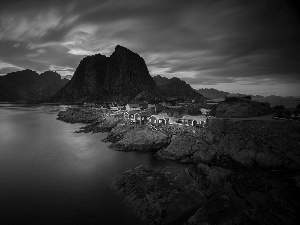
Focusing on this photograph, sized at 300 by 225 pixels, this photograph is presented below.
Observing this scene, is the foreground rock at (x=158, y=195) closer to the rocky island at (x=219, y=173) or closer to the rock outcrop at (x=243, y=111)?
the rocky island at (x=219, y=173)

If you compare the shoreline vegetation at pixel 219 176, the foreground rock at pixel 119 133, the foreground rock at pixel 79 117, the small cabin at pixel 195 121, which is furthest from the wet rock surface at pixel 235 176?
the foreground rock at pixel 79 117

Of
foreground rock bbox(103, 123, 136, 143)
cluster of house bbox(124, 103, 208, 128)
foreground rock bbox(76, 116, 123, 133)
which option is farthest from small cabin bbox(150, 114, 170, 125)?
foreground rock bbox(76, 116, 123, 133)

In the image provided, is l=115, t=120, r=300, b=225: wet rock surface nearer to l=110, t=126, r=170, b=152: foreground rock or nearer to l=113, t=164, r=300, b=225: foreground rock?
l=113, t=164, r=300, b=225: foreground rock

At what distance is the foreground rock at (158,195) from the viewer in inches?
560

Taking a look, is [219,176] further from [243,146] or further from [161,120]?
[161,120]

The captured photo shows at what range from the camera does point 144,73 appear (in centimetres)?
19662

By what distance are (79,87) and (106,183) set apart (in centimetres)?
18829

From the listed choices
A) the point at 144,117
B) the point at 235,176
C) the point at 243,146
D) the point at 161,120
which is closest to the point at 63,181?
the point at 235,176

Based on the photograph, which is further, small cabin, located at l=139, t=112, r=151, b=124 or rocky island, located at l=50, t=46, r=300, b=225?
small cabin, located at l=139, t=112, r=151, b=124

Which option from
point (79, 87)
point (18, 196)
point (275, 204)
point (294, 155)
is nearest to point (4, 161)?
point (18, 196)

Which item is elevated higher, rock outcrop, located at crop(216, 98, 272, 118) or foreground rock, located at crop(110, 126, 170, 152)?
rock outcrop, located at crop(216, 98, 272, 118)

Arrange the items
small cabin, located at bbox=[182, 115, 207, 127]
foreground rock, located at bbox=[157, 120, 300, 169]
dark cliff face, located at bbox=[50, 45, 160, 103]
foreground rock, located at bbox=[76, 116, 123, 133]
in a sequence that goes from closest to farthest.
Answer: foreground rock, located at bbox=[157, 120, 300, 169]
small cabin, located at bbox=[182, 115, 207, 127]
foreground rock, located at bbox=[76, 116, 123, 133]
dark cliff face, located at bbox=[50, 45, 160, 103]

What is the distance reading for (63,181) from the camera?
72.9 feet

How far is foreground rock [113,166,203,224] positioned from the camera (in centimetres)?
1423
